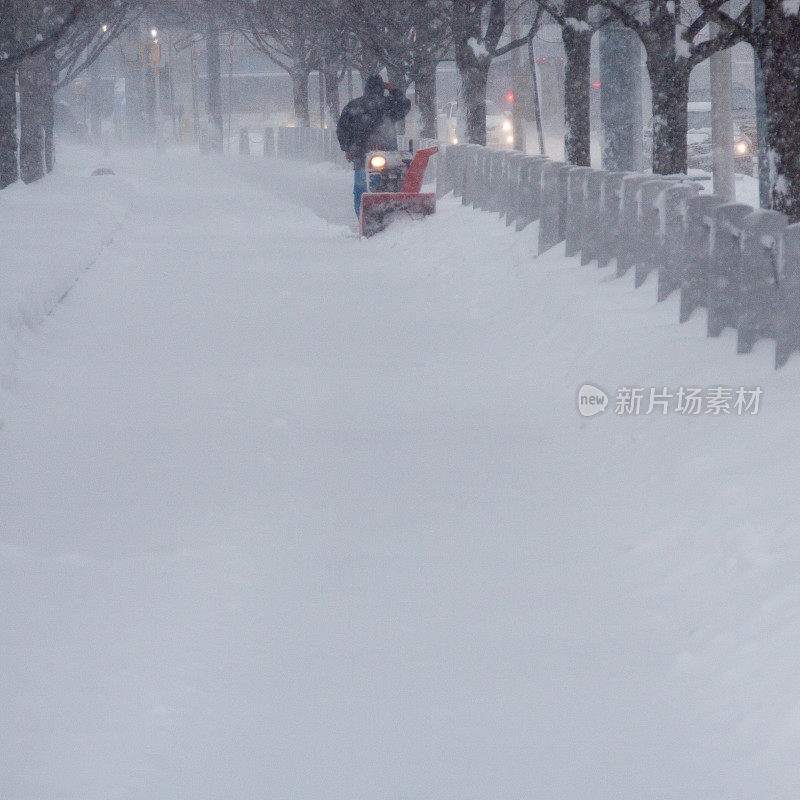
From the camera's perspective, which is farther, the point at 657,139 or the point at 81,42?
the point at 81,42

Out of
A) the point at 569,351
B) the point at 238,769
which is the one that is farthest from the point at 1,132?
the point at 238,769

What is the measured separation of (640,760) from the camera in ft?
13.6

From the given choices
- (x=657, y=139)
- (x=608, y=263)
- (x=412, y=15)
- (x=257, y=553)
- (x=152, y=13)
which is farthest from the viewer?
(x=152, y=13)

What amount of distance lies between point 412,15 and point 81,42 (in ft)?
43.6

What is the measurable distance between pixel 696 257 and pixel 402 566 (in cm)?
418

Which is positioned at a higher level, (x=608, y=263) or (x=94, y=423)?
(x=608, y=263)

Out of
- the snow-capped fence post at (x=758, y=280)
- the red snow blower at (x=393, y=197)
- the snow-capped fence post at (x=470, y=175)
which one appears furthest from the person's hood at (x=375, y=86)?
the snow-capped fence post at (x=758, y=280)

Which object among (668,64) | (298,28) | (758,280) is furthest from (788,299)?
(298,28)

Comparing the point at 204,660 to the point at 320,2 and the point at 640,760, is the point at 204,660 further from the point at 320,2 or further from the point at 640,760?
the point at 320,2

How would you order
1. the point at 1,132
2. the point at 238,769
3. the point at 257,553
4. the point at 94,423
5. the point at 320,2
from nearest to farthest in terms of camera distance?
1. the point at 238,769
2. the point at 257,553
3. the point at 94,423
4. the point at 1,132
5. the point at 320,2

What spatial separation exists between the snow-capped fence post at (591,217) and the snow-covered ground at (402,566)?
0.99m

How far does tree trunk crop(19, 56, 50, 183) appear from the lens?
31.3 metres

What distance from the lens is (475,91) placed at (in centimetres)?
2830

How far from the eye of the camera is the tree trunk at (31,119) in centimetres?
3134
